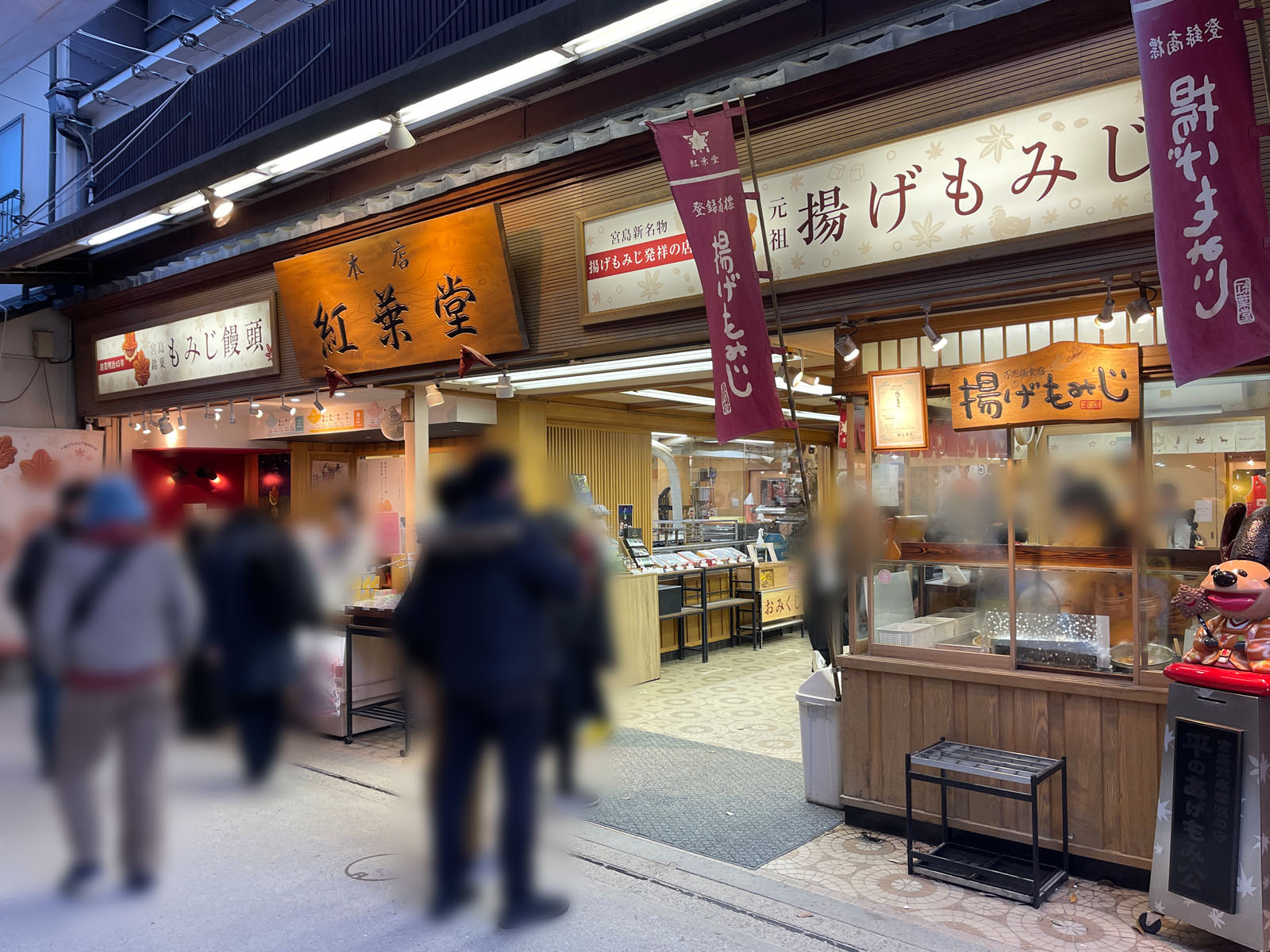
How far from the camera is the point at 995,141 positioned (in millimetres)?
3727

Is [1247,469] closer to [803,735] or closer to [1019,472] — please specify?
[1019,472]

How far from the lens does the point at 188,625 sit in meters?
0.57

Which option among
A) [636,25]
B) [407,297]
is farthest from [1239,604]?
[407,297]

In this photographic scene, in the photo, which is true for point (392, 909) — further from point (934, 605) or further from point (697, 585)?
point (697, 585)

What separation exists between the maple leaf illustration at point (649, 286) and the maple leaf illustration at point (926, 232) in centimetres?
132

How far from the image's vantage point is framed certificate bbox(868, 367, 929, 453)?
15.0 ft

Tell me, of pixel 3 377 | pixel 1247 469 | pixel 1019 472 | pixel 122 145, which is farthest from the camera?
pixel 1247 469

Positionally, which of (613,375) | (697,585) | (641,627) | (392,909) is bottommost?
(392,909)

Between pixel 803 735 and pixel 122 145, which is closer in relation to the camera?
pixel 122 145

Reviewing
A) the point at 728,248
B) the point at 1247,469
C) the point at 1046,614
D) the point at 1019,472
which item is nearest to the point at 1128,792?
the point at 1046,614

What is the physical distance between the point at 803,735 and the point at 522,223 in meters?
3.43

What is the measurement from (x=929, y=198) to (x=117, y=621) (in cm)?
394

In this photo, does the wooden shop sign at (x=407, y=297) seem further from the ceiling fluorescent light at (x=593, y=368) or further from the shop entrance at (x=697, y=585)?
the shop entrance at (x=697, y=585)

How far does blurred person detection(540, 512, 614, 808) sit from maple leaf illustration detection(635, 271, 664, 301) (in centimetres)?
413
